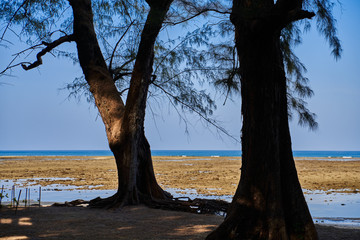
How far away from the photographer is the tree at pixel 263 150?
13.5ft

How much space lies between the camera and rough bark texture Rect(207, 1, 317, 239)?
4109 millimetres

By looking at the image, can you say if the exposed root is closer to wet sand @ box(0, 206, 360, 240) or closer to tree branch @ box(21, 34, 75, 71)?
wet sand @ box(0, 206, 360, 240)

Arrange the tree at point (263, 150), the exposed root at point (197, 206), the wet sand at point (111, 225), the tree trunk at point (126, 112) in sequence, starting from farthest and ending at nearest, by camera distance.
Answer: the tree trunk at point (126, 112), the exposed root at point (197, 206), the wet sand at point (111, 225), the tree at point (263, 150)

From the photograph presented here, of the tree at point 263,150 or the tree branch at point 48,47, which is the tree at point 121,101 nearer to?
the tree branch at point 48,47

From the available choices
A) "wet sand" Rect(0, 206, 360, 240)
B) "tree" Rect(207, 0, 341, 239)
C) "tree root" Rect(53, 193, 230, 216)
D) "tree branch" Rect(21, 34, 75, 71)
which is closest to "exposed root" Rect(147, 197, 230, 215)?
"tree root" Rect(53, 193, 230, 216)

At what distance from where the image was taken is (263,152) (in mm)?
4188

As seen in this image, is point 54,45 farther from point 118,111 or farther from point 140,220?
point 140,220

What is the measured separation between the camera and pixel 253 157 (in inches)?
167

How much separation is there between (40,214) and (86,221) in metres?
1.04

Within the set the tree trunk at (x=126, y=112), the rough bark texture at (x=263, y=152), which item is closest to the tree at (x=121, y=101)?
the tree trunk at (x=126, y=112)

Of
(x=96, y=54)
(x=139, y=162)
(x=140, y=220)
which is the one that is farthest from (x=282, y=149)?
(x=96, y=54)

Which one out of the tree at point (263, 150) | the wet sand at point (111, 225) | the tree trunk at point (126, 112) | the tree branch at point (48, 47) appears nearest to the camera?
the tree at point (263, 150)

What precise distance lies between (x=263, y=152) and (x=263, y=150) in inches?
1.0

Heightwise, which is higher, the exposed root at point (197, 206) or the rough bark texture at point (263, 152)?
the rough bark texture at point (263, 152)
